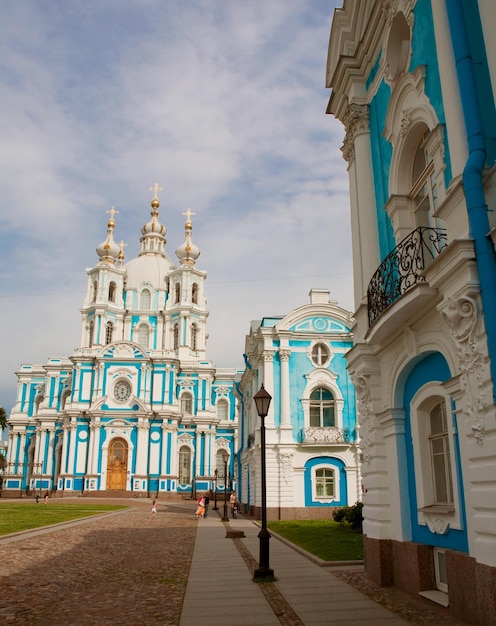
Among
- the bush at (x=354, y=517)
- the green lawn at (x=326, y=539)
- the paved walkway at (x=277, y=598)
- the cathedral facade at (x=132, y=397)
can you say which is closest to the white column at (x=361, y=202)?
the paved walkway at (x=277, y=598)

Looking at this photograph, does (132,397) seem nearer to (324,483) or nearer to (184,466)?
(184,466)

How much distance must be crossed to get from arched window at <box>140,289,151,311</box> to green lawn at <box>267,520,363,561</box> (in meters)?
43.7

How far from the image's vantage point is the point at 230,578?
37.9 ft

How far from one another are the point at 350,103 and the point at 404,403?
636cm

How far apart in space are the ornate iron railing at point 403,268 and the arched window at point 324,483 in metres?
19.4

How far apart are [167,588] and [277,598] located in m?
2.17

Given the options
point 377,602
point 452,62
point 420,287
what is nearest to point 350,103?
point 452,62

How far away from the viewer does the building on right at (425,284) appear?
7.09 meters

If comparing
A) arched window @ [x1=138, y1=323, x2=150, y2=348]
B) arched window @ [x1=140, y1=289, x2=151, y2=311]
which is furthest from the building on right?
arched window @ [x1=140, y1=289, x2=151, y2=311]

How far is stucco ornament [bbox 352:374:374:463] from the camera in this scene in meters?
11.1

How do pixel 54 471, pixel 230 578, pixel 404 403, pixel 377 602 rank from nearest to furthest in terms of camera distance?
pixel 377 602 < pixel 404 403 < pixel 230 578 < pixel 54 471

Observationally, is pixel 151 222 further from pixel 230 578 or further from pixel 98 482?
pixel 230 578

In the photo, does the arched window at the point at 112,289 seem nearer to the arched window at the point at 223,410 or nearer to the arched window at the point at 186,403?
the arched window at the point at 186,403

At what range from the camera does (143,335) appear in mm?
65812
